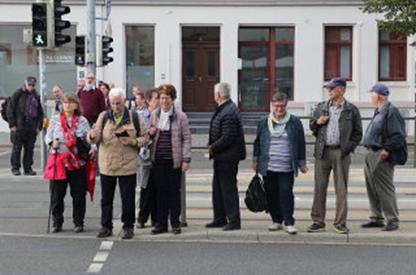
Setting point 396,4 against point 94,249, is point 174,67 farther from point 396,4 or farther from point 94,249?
point 94,249

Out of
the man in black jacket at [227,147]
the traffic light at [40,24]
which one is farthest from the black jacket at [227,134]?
the traffic light at [40,24]

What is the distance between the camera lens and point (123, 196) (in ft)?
30.0

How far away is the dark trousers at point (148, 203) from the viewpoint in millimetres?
9664

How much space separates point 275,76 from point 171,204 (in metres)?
19.3

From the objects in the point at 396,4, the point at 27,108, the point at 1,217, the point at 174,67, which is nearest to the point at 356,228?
the point at 1,217

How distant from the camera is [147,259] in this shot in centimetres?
822

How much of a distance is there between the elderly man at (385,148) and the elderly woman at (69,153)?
3448mm

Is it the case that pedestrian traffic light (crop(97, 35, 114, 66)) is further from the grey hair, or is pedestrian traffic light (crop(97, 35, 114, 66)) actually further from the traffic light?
the grey hair

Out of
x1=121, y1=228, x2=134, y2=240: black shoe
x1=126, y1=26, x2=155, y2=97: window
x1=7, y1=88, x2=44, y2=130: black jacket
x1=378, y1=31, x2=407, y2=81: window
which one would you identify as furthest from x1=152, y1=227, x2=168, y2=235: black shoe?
x1=378, y1=31, x2=407, y2=81: window

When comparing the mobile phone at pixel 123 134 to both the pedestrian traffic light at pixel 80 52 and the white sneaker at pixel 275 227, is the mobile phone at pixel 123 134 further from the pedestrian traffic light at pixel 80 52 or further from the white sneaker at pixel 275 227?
the pedestrian traffic light at pixel 80 52

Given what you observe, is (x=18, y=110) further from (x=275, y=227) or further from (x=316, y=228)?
(x=316, y=228)

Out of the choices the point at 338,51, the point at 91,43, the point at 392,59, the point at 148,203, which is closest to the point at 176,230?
the point at 148,203

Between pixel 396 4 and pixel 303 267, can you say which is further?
pixel 396 4

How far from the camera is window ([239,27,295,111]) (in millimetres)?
28016
